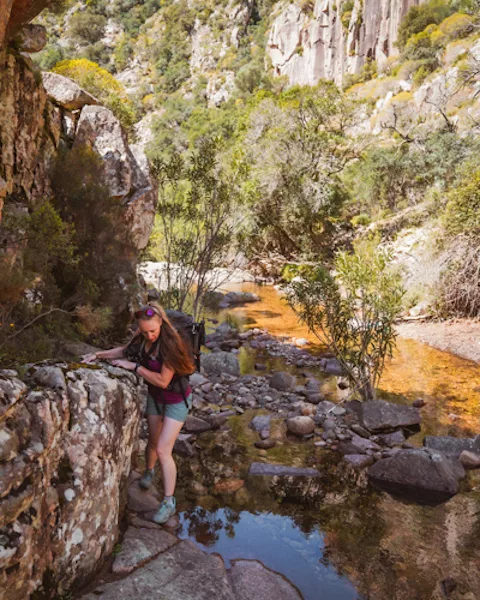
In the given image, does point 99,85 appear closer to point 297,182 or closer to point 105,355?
point 297,182

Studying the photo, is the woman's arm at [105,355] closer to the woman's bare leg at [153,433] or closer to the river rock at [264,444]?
the woman's bare leg at [153,433]

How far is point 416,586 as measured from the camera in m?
3.96

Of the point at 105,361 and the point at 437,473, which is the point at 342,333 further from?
the point at 105,361

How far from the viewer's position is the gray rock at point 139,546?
343 centimetres

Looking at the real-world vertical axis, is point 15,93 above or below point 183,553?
above

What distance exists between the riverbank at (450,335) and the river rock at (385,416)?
5.45m

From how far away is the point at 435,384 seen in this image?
1055cm

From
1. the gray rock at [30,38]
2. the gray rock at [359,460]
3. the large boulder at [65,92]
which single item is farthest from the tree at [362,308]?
the large boulder at [65,92]

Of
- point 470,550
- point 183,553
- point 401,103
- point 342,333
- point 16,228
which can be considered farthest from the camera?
point 401,103

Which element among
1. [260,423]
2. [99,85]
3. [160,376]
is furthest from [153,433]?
[99,85]

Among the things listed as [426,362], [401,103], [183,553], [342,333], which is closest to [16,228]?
[183,553]

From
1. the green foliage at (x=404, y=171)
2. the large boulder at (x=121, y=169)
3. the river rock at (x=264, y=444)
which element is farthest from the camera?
the green foliage at (x=404, y=171)

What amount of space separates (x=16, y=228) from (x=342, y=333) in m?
6.12

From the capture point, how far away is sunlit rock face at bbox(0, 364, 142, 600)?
2611mm
